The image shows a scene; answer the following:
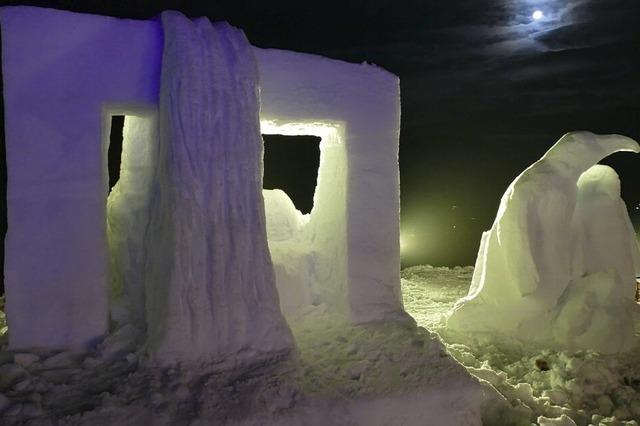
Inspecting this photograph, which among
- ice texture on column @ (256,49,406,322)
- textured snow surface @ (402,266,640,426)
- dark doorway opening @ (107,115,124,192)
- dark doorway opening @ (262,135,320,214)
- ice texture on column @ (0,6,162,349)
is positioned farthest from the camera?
dark doorway opening @ (262,135,320,214)

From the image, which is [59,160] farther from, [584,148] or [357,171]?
[584,148]

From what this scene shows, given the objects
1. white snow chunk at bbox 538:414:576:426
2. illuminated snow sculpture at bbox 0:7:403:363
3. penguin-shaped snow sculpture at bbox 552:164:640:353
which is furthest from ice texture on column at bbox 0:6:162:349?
penguin-shaped snow sculpture at bbox 552:164:640:353

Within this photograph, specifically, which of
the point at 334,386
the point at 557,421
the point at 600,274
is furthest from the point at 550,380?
the point at 334,386

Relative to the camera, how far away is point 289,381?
3654 millimetres

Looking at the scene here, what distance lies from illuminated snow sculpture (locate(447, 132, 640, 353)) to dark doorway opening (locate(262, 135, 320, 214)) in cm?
768

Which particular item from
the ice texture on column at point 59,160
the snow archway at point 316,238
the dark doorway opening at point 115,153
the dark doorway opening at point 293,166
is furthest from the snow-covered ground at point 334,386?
the dark doorway opening at point 293,166

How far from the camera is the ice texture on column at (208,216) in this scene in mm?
3930

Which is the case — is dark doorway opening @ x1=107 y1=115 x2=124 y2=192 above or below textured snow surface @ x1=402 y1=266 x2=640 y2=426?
above

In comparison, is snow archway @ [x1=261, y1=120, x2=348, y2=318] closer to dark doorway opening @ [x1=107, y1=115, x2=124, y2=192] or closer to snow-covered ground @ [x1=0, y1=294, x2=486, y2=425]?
snow-covered ground @ [x1=0, y1=294, x2=486, y2=425]

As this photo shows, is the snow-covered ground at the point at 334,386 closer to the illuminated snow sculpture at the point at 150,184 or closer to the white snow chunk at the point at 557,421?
the white snow chunk at the point at 557,421

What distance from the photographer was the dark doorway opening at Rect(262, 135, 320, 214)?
13.2 metres

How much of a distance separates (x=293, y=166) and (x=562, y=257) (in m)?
8.51

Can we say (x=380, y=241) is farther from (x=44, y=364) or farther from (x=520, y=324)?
(x=44, y=364)

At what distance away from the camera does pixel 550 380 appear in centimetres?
486
